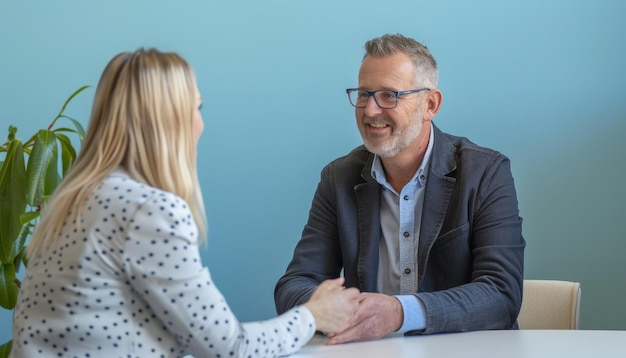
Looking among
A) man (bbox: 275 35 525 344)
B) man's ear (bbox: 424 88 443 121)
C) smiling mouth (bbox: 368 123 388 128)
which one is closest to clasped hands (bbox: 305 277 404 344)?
man (bbox: 275 35 525 344)

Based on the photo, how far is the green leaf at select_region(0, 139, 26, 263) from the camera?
2.54 m

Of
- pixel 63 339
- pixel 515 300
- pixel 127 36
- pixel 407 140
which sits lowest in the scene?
pixel 515 300

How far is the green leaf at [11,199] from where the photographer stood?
8.32 ft

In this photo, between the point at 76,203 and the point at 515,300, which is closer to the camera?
the point at 76,203

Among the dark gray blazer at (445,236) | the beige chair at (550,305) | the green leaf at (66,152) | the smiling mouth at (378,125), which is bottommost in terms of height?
the beige chair at (550,305)

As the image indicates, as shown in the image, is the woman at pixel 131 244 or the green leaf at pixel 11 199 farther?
the green leaf at pixel 11 199

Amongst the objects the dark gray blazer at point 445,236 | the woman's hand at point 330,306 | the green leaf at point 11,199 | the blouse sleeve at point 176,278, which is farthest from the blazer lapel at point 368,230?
the blouse sleeve at point 176,278

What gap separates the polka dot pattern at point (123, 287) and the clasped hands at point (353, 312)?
335 millimetres

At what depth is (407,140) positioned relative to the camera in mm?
2611

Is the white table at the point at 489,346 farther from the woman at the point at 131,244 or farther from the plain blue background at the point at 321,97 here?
the plain blue background at the point at 321,97

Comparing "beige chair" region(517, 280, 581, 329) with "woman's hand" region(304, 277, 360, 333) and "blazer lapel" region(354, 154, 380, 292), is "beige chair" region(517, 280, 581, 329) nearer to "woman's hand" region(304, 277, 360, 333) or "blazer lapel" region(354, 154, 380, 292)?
"blazer lapel" region(354, 154, 380, 292)

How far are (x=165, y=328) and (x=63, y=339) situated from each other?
0.16 metres

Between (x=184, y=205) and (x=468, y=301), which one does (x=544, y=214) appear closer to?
(x=468, y=301)

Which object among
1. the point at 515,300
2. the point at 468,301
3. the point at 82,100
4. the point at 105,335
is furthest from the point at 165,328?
the point at 82,100
